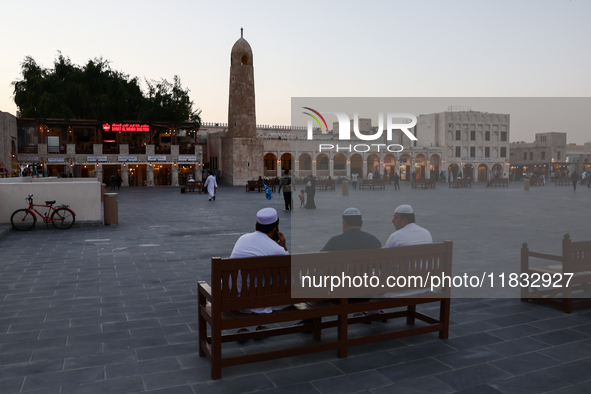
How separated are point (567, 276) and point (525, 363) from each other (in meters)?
1.57

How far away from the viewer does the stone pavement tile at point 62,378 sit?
10.3 feet

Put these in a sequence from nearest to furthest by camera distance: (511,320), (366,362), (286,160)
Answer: (366,362)
(511,320)
(286,160)

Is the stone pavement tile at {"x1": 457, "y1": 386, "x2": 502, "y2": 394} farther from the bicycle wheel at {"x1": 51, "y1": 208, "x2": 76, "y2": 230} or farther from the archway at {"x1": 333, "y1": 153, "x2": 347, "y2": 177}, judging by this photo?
the archway at {"x1": 333, "y1": 153, "x2": 347, "y2": 177}

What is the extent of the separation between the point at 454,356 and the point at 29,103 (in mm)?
48335

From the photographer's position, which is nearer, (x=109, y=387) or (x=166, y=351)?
(x=109, y=387)

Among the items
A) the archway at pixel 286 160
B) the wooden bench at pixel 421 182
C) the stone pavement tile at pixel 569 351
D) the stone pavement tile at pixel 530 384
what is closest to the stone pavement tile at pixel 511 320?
the stone pavement tile at pixel 569 351

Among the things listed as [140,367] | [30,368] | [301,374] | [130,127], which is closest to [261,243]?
[301,374]

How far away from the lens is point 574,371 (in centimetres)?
332

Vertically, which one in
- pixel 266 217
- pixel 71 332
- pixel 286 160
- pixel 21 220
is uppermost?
pixel 286 160

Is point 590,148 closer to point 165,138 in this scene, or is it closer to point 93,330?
point 165,138

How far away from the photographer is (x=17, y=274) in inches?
261

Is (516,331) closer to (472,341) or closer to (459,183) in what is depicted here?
(472,341)

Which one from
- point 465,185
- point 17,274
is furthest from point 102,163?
point 17,274

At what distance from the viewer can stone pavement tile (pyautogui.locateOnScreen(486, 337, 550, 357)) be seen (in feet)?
12.1
